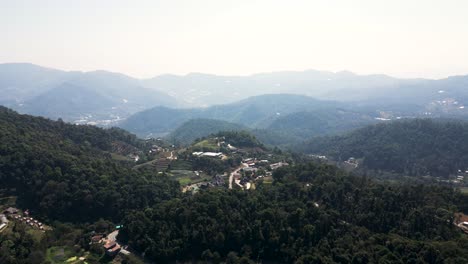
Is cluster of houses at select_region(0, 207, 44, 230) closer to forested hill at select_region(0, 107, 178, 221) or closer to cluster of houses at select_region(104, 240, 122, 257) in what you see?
forested hill at select_region(0, 107, 178, 221)

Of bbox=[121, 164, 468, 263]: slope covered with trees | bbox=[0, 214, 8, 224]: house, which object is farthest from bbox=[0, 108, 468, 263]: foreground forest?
bbox=[0, 214, 8, 224]: house

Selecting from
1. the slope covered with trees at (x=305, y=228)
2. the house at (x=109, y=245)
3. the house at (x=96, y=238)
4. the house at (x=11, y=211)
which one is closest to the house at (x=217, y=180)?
the slope covered with trees at (x=305, y=228)

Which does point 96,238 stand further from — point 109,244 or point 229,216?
point 229,216

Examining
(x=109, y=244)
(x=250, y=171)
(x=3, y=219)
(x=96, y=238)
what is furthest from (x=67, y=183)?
(x=250, y=171)

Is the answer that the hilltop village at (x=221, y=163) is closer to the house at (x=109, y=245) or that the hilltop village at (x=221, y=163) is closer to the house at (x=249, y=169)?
the house at (x=249, y=169)

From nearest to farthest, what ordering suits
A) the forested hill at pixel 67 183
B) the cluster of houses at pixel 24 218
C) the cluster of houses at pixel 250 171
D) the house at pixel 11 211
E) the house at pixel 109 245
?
the house at pixel 109 245
the cluster of houses at pixel 24 218
the house at pixel 11 211
the forested hill at pixel 67 183
the cluster of houses at pixel 250 171
